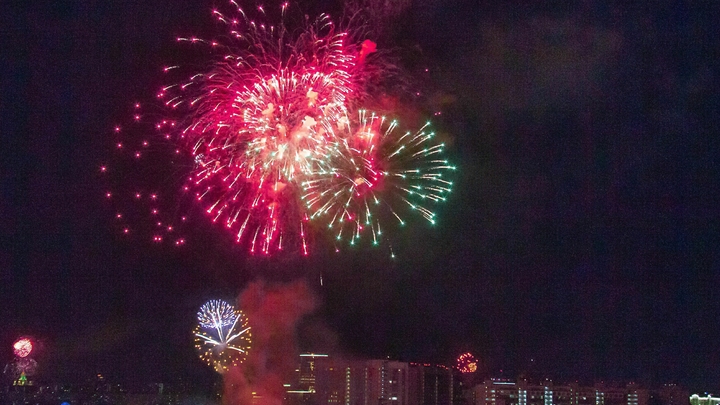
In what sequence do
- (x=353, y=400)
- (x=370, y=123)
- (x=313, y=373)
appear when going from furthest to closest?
(x=353, y=400), (x=313, y=373), (x=370, y=123)

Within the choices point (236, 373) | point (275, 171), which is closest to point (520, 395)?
point (236, 373)

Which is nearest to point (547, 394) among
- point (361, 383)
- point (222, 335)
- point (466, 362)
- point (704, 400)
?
point (466, 362)

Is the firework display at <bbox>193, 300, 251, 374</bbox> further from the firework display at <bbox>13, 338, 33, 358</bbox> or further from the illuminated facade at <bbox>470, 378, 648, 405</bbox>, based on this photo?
the illuminated facade at <bbox>470, 378, 648, 405</bbox>

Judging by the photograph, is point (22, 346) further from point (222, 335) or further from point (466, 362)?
point (466, 362)

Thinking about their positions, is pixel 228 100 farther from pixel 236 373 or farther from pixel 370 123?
pixel 236 373

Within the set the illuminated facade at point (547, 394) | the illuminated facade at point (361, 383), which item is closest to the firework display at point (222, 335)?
the illuminated facade at point (361, 383)

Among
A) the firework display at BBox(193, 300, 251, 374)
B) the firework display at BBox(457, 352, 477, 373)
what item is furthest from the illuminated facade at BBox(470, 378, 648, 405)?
the firework display at BBox(193, 300, 251, 374)

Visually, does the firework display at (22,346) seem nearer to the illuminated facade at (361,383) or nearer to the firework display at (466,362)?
the illuminated facade at (361,383)

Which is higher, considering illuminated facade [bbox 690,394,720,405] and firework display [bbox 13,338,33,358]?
firework display [bbox 13,338,33,358]
